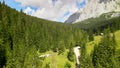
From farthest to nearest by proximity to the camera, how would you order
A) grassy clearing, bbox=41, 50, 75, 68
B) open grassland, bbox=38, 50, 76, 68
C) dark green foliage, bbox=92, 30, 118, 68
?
grassy clearing, bbox=41, 50, 75, 68 → open grassland, bbox=38, 50, 76, 68 → dark green foliage, bbox=92, 30, 118, 68

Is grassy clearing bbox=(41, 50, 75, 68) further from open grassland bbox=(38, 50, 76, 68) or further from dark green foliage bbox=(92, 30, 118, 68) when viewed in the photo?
dark green foliage bbox=(92, 30, 118, 68)

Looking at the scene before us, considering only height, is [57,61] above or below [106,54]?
below

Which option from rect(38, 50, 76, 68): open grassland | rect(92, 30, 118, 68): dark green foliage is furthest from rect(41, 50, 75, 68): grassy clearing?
rect(92, 30, 118, 68): dark green foliage

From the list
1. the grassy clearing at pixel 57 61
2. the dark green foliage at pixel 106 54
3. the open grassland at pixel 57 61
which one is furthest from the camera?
the grassy clearing at pixel 57 61

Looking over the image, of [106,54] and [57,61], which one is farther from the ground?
[106,54]

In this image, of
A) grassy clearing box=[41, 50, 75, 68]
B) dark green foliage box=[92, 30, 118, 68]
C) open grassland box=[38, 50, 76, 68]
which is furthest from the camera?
grassy clearing box=[41, 50, 75, 68]

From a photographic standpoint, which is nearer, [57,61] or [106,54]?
[106,54]

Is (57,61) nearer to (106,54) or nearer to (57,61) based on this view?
(57,61)

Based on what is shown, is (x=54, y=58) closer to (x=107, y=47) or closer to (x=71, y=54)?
(x=71, y=54)

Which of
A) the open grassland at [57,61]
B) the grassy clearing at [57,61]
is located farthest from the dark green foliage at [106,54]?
the grassy clearing at [57,61]

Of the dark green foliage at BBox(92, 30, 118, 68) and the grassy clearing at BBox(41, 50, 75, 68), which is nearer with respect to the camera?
the dark green foliage at BBox(92, 30, 118, 68)

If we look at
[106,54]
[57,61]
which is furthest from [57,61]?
[106,54]

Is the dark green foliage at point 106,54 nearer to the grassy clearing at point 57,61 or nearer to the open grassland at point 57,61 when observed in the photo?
the open grassland at point 57,61

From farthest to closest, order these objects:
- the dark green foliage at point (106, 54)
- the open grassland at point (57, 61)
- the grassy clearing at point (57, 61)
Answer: the grassy clearing at point (57, 61)
the open grassland at point (57, 61)
the dark green foliage at point (106, 54)
